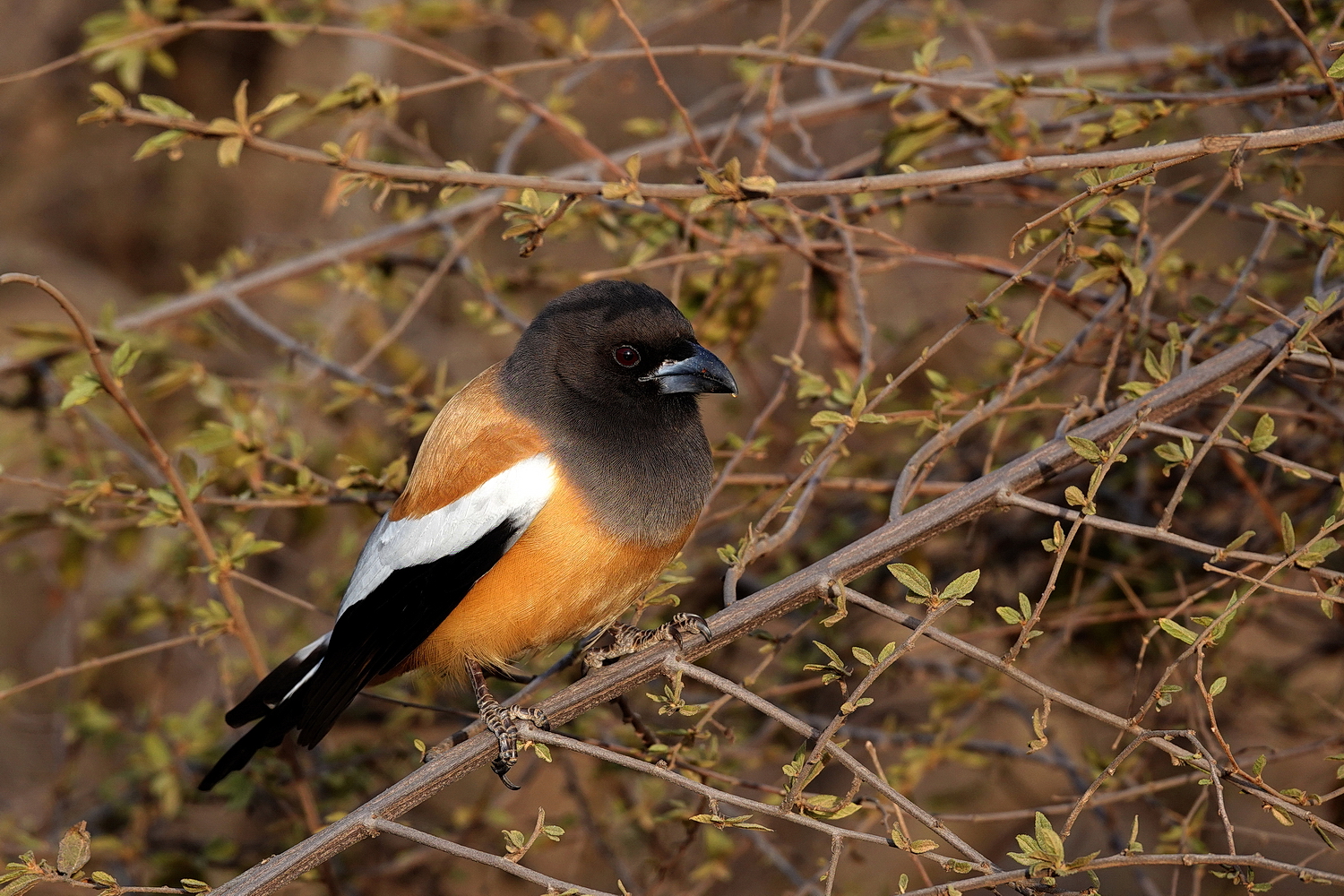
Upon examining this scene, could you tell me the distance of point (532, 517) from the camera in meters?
3.28

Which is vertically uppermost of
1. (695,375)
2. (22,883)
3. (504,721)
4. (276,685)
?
(695,375)

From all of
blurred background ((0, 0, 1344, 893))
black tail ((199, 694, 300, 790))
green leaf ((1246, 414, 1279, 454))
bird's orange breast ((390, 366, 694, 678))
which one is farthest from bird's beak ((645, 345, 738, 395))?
black tail ((199, 694, 300, 790))

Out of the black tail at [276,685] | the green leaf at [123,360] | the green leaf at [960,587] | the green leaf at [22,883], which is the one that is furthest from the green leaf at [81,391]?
the green leaf at [960,587]

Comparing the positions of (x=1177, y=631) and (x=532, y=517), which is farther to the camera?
(x=532, y=517)

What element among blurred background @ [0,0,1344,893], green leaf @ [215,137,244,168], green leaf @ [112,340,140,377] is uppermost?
green leaf @ [215,137,244,168]

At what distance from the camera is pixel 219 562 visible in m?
3.31

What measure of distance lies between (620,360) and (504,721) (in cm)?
117

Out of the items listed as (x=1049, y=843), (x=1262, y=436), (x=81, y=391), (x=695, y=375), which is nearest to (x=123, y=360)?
(x=81, y=391)

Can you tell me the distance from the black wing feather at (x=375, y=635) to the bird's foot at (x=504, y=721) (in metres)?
0.27

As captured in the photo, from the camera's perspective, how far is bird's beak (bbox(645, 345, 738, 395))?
349 cm

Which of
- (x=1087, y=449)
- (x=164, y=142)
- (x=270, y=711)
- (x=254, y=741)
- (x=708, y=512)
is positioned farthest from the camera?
(x=708, y=512)

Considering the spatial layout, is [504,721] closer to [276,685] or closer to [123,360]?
[276,685]

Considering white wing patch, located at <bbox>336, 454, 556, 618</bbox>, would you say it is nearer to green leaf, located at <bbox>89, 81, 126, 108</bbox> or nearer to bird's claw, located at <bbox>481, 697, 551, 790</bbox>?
bird's claw, located at <bbox>481, 697, 551, 790</bbox>

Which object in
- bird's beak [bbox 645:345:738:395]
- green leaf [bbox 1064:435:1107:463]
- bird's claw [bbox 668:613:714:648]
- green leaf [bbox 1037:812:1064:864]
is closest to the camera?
green leaf [bbox 1037:812:1064:864]
